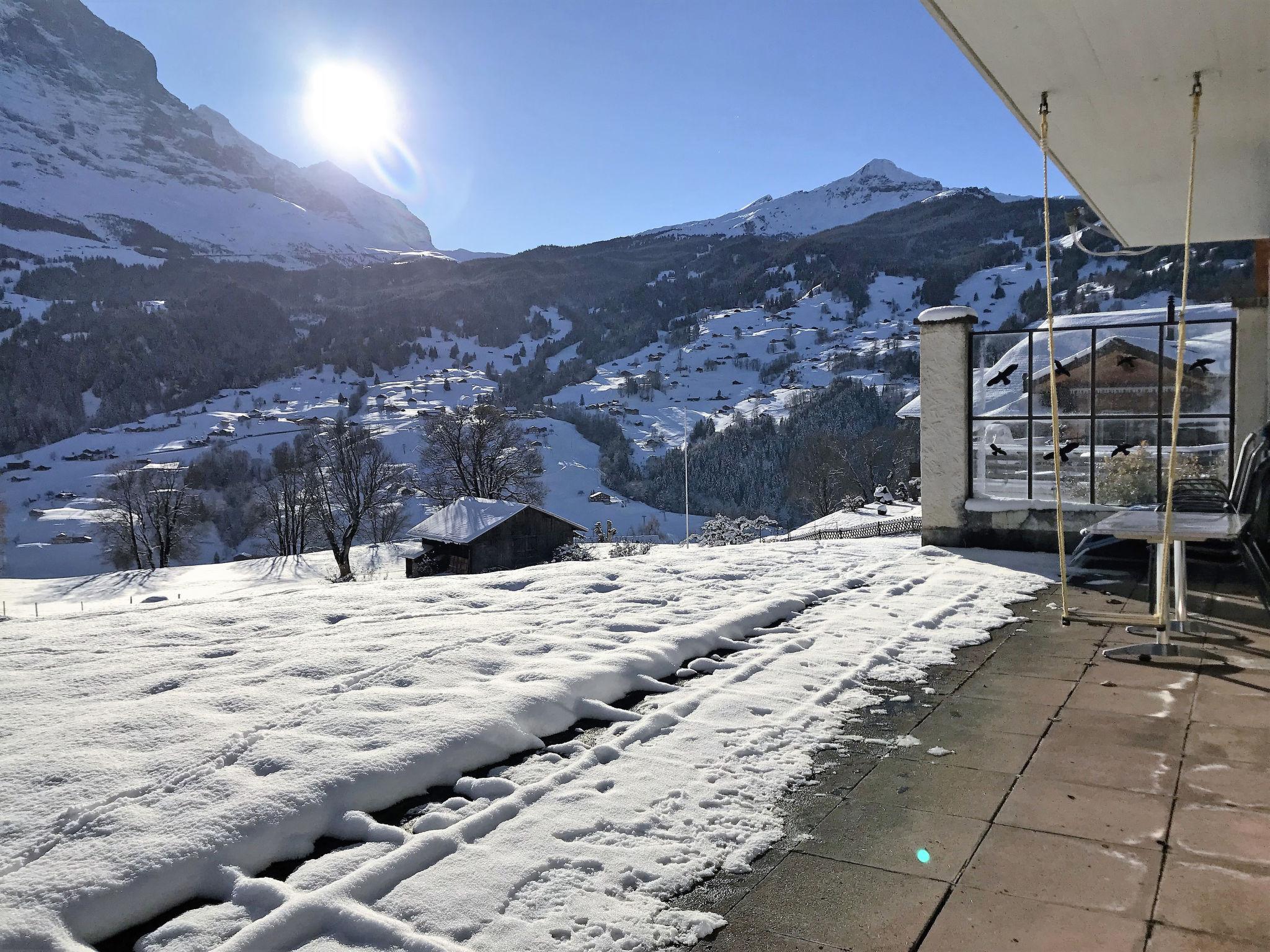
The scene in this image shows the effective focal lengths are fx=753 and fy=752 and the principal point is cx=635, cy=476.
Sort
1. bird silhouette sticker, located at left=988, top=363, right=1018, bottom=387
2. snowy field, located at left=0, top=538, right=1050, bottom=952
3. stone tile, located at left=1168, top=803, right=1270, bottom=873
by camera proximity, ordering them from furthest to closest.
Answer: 1. bird silhouette sticker, located at left=988, top=363, right=1018, bottom=387
2. stone tile, located at left=1168, top=803, right=1270, bottom=873
3. snowy field, located at left=0, top=538, right=1050, bottom=952

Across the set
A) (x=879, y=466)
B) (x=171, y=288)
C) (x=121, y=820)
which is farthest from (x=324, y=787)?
(x=171, y=288)

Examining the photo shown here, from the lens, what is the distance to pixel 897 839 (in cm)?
177

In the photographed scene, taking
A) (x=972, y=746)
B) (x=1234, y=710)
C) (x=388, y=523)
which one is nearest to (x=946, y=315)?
(x=1234, y=710)

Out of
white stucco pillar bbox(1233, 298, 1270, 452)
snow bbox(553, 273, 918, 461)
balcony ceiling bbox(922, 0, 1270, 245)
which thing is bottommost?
white stucco pillar bbox(1233, 298, 1270, 452)

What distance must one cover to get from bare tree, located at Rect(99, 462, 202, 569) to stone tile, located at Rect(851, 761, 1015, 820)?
43584 millimetres

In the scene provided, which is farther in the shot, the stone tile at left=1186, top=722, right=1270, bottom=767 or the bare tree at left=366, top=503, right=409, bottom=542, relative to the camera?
the bare tree at left=366, top=503, right=409, bottom=542

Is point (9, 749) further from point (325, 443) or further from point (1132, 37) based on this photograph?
point (325, 443)

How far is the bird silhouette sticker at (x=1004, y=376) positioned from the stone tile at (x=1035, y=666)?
11.7ft

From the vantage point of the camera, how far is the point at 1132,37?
8.37 feet

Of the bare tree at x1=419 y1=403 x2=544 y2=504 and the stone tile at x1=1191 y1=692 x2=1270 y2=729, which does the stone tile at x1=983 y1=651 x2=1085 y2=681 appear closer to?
the stone tile at x1=1191 y1=692 x2=1270 y2=729

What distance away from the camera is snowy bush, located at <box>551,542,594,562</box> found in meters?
24.5

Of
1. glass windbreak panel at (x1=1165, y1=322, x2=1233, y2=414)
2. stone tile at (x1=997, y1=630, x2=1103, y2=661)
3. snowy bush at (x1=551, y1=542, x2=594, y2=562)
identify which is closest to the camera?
stone tile at (x1=997, y1=630, x2=1103, y2=661)

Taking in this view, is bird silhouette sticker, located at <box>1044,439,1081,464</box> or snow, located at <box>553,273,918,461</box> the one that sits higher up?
snow, located at <box>553,273,918,461</box>

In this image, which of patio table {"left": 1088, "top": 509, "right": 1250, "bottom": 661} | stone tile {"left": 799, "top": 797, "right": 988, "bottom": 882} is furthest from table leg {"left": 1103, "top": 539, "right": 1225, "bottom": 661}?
stone tile {"left": 799, "top": 797, "right": 988, "bottom": 882}
